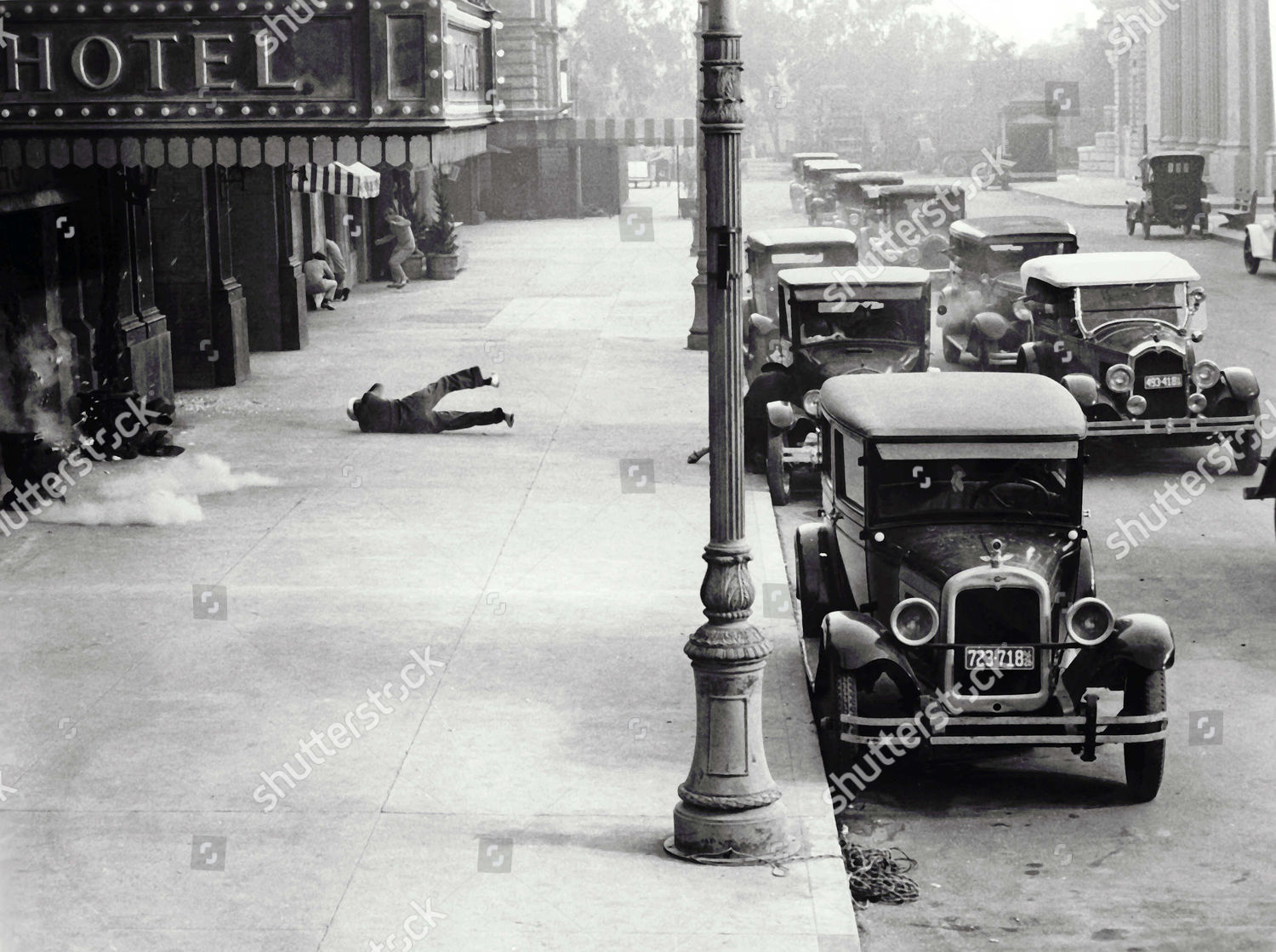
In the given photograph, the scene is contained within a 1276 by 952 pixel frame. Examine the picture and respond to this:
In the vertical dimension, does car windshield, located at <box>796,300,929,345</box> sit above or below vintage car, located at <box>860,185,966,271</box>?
below

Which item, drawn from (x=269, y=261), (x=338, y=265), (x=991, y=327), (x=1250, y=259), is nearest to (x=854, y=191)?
(x=1250, y=259)

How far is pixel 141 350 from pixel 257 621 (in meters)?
8.29

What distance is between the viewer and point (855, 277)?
1667cm

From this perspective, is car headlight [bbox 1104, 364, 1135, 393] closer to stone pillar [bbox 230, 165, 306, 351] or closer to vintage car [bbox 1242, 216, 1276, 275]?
stone pillar [bbox 230, 165, 306, 351]

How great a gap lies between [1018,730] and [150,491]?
9.23 metres

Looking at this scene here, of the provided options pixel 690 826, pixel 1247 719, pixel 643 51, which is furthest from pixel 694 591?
pixel 643 51

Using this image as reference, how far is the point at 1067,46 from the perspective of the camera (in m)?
146

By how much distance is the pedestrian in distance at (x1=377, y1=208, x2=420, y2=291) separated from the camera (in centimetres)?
3553

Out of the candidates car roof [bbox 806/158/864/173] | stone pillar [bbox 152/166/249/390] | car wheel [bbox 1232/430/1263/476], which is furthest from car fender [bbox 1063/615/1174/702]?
car roof [bbox 806/158/864/173]

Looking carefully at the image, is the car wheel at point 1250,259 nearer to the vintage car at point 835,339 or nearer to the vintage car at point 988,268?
the vintage car at point 988,268

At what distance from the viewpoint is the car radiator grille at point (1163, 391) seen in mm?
16547

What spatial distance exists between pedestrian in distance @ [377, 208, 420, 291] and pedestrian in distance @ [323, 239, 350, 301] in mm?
1902

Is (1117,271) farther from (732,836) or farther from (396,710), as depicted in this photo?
(732,836)

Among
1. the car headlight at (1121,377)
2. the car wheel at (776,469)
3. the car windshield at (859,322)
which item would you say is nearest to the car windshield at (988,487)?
the car wheel at (776,469)
